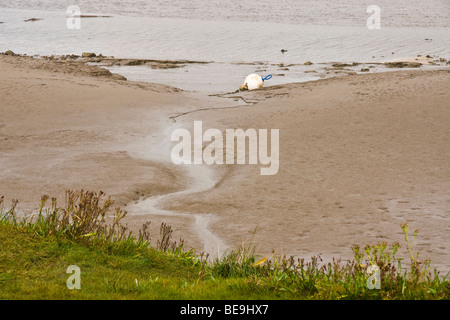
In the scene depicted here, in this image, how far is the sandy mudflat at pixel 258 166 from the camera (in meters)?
8.66

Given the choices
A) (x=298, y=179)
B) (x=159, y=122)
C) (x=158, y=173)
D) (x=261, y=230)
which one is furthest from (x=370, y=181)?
(x=159, y=122)

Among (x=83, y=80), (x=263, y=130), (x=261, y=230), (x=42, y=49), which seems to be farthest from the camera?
(x=42, y=49)

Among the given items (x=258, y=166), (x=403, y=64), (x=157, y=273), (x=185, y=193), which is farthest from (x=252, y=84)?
(x=157, y=273)

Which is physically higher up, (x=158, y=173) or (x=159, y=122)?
(x=159, y=122)

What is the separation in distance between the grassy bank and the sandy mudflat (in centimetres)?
179

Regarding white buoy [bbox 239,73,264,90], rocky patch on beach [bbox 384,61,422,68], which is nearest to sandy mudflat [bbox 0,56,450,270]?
white buoy [bbox 239,73,264,90]

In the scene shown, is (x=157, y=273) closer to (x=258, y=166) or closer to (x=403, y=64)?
(x=258, y=166)

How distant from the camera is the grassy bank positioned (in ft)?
16.3

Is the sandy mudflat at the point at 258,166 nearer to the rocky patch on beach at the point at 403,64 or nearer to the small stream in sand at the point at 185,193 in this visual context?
the small stream in sand at the point at 185,193

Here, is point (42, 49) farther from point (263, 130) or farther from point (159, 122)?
point (263, 130)

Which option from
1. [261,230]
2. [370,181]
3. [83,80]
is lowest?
[261,230]

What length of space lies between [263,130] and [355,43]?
2020 cm

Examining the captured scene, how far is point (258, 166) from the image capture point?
11.4 metres

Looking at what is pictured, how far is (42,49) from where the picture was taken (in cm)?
2919
